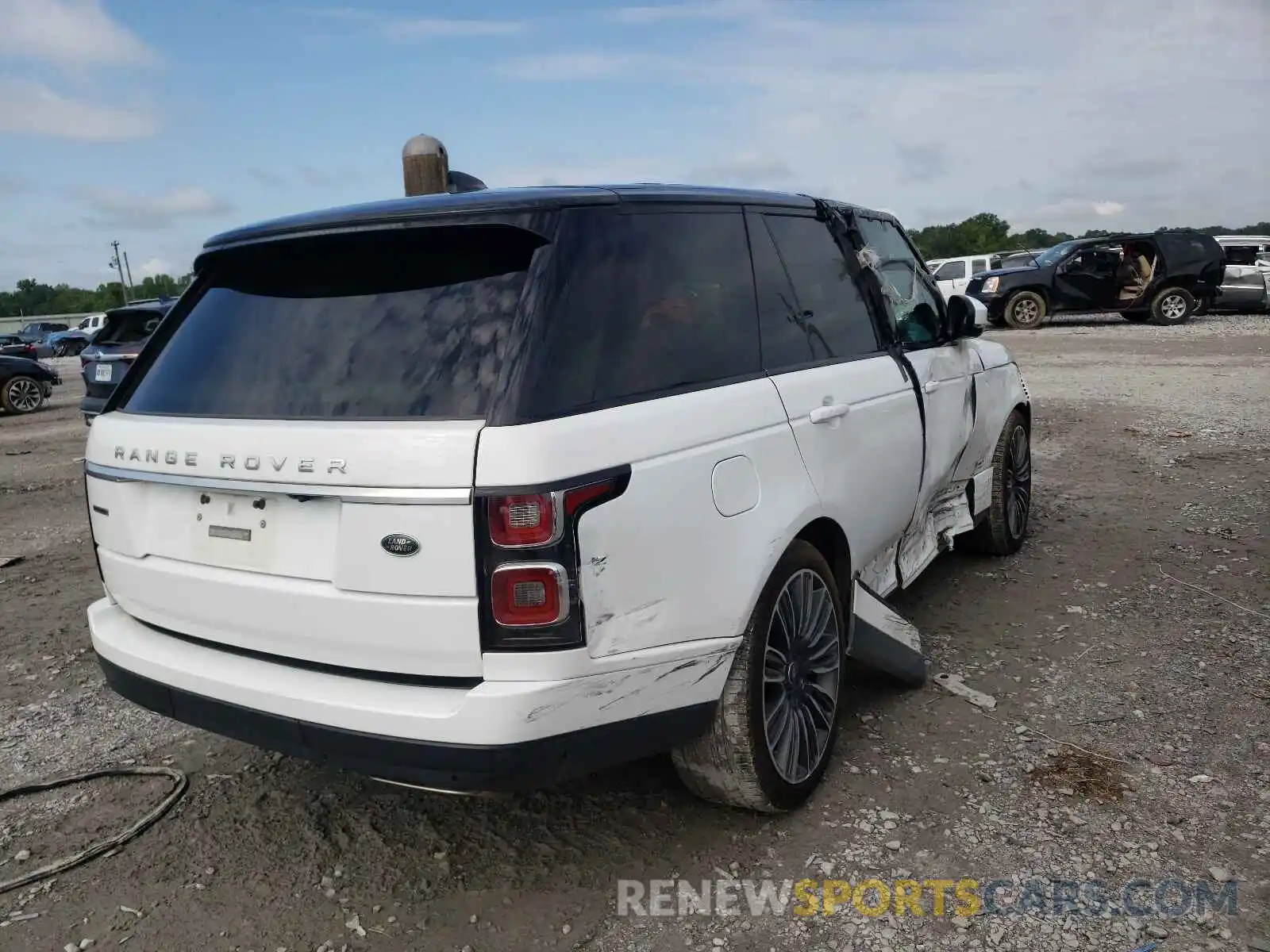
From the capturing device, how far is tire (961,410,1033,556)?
5.17 m

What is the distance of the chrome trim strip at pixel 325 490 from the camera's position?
6.98ft

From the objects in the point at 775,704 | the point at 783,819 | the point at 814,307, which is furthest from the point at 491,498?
the point at 814,307

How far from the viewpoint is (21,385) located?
16500 millimetres

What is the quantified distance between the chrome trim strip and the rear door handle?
1.31 meters

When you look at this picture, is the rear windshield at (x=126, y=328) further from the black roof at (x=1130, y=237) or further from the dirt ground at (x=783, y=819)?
the black roof at (x=1130, y=237)

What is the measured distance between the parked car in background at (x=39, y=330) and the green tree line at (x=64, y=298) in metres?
47.7

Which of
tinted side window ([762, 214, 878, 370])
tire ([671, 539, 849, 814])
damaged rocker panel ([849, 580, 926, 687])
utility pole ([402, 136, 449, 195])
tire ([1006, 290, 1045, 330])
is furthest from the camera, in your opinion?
tire ([1006, 290, 1045, 330])

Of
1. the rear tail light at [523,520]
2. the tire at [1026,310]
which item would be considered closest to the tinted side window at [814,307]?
the rear tail light at [523,520]

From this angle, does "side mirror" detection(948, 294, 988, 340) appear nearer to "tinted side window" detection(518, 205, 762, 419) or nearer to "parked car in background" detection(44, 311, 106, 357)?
"tinted side window" detection(518, 205, 762, 419)

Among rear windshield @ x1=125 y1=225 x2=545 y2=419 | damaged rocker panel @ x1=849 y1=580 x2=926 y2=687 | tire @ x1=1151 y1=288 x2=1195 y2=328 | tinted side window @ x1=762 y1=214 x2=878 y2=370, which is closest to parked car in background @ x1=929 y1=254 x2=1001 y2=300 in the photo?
tire @ x1=1151 y1=288 x2=1195 y2=328

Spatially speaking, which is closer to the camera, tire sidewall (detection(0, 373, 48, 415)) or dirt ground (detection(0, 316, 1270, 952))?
dirt ground (detection(0, 316, 1270, 952))

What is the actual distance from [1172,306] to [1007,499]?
17919mm

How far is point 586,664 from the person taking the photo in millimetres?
2227

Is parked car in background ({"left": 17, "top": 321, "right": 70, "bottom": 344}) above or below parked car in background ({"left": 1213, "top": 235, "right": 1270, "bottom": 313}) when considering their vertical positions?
below
